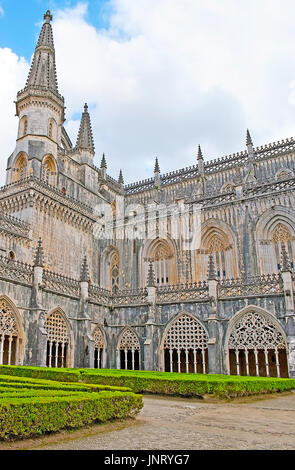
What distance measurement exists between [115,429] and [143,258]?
2665cm

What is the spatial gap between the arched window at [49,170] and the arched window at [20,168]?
65.1 inches

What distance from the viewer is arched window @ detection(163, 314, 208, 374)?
22219 mm

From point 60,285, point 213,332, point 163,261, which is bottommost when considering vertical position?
point 213,332

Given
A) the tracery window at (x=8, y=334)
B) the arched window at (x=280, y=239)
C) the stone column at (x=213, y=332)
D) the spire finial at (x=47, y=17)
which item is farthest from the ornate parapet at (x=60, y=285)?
the spire finial at (x=47, y=17)

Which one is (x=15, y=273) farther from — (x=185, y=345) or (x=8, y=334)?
(x=185, y=345)

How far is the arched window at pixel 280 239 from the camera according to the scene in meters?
28.7

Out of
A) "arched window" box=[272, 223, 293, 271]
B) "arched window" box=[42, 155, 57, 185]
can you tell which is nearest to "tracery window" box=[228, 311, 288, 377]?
"arched window" box=[272, 223, 293, 271]

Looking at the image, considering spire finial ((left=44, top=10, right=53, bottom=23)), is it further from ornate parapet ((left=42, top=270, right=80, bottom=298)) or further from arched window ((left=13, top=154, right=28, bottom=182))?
ornate parapet ((left=42, top=270, right=80, bottom=298))

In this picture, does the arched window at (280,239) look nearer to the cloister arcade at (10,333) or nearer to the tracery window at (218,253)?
the tracery window at (218,253)

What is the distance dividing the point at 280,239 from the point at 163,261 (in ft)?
32.8

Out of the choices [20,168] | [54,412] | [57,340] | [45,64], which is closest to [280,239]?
[57,340]

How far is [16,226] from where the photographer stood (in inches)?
1150

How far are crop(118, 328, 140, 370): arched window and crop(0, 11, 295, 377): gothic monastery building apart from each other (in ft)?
0.28

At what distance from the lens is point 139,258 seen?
1350 inches
